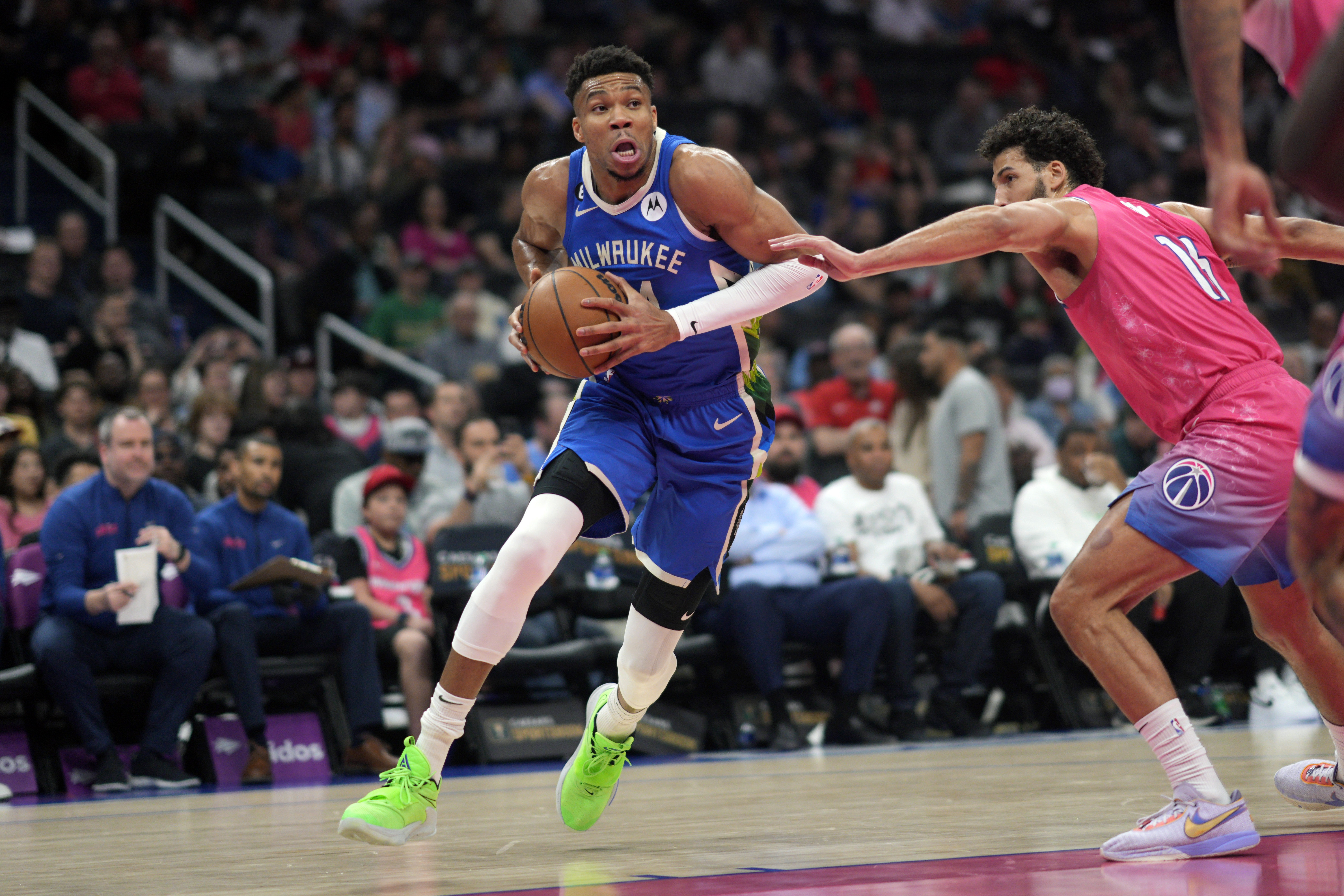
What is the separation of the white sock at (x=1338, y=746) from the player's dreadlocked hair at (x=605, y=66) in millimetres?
2510

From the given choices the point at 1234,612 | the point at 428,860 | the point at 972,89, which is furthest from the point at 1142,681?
the point at 972,89

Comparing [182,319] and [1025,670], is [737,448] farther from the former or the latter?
[182,319]

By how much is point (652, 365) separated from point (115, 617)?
3.51 meters

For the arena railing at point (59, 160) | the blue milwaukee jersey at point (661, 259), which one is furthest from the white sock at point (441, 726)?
the arena railing at point (59, 160)

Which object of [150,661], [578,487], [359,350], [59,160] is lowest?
[150,661]

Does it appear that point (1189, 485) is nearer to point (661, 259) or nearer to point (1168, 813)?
point (1168, 813)

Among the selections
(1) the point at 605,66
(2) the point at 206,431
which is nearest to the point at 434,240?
(2) the point at 206,431

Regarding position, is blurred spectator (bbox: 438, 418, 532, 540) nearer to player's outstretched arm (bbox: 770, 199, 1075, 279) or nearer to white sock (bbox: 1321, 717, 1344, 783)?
player's outstretched arm (bbox: 770, 199, 1075, 279)

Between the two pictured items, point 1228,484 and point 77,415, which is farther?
point 77,415

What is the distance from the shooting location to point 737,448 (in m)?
4.30

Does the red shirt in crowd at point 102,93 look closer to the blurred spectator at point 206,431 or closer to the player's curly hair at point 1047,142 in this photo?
the blurred spectator at point 206,431

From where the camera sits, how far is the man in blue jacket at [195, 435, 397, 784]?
6766 millimetres

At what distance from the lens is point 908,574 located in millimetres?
8211

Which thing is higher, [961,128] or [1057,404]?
[961,128]
